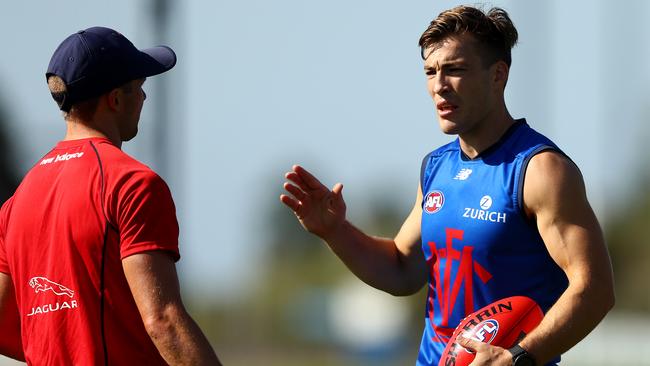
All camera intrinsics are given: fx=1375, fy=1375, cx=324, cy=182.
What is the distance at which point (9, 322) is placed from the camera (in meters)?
5.74

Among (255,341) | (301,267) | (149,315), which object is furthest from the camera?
(301,267)

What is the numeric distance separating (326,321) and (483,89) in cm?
4294

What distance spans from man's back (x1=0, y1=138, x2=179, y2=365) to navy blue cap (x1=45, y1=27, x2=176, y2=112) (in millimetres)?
207

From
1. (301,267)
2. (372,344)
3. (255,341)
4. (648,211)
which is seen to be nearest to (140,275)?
(372,344)

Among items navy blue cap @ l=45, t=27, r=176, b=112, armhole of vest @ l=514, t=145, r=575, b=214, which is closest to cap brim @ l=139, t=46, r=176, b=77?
navy blue cap @ l=45, t=27, r=176, b=112

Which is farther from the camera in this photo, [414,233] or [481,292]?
[414,233]

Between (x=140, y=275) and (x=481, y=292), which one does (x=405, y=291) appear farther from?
(x=140, y=275)

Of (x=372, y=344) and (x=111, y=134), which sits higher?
(x=111, y=134)

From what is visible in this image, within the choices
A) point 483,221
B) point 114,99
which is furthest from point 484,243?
point 114,99

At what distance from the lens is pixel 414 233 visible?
21.7 feet

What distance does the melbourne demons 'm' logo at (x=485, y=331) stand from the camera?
18.7 feet

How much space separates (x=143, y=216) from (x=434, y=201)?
166 cm

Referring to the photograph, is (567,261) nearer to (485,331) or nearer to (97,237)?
(485,331)

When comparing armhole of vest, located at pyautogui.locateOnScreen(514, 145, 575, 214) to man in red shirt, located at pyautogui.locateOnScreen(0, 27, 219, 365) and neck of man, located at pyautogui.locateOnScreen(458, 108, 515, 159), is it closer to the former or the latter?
neck of man, located at pyautogui.locateOnScreen(458, 108, 515, 159)
